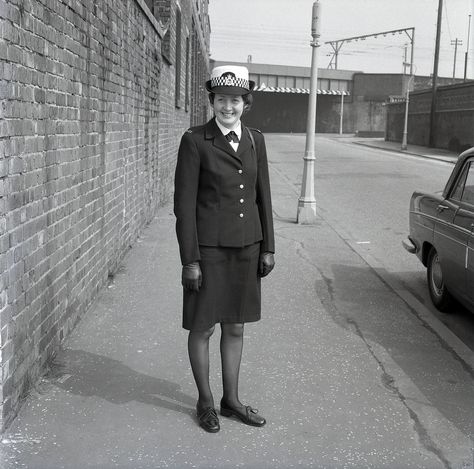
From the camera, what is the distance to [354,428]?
3.73 m

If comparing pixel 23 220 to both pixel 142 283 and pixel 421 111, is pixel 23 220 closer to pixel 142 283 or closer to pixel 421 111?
pixel 142 283

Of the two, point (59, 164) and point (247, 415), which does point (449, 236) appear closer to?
point (247, 415)

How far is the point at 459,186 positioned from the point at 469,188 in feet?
0.74

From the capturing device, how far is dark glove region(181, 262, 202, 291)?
3530 millimetres

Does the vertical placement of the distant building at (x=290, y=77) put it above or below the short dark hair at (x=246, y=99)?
above

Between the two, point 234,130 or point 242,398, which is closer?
point 234,130

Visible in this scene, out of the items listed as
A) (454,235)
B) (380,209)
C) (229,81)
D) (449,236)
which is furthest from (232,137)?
(380,209)

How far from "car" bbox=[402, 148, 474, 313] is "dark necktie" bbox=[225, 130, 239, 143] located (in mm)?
2519

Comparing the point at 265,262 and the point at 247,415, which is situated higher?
the point at 265,262

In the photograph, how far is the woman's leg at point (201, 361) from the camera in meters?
3.72

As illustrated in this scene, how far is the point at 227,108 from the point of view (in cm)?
357

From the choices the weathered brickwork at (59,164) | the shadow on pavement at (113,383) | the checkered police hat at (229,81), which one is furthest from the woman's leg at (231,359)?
the checkered police hat at (229,81)

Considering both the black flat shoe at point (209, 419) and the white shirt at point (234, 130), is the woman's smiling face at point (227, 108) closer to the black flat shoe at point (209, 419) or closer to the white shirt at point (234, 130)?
the white shirt at point (234, 130)

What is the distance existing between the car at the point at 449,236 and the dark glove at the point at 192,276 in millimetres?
2633
